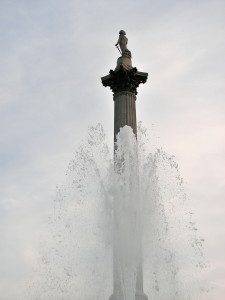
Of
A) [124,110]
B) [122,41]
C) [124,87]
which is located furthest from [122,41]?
[124,110]

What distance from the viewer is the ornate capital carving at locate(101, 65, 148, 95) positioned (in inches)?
1224

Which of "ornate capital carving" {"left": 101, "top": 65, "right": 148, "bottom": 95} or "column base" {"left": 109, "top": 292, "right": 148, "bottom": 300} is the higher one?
"ornate capital carving" {"left": 101, "top": 65, "right": 148, "bottom": 95}

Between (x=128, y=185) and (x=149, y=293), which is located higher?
(x=128, y=185)

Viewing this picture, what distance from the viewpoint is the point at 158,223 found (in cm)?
2539

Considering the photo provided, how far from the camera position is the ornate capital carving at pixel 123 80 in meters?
31.1

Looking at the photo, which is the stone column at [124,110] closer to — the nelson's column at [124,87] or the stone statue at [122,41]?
the nelson's column at [124,87]

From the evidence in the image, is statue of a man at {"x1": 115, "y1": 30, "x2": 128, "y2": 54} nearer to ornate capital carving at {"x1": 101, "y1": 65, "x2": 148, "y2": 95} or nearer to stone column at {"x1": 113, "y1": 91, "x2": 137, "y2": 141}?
ornate capital carving at {"x1": 101, "y1": 65, "x2": 148, "y2": 95}

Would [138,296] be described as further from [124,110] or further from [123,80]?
[123,80]

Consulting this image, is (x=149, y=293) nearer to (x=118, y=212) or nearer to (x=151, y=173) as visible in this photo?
(x=118, y=212)

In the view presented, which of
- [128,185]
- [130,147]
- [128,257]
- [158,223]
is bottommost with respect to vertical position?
[128,257]

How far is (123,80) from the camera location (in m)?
31.1

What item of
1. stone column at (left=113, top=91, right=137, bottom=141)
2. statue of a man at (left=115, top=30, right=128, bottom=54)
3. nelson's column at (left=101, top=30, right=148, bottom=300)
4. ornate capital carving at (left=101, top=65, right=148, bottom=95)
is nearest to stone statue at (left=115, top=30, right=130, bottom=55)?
statue of a man at (left=115, top=30, right=128, bottom=54)

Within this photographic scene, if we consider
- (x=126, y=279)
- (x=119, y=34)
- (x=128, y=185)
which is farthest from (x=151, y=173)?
(x=119, y=34)

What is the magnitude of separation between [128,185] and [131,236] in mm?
2987
